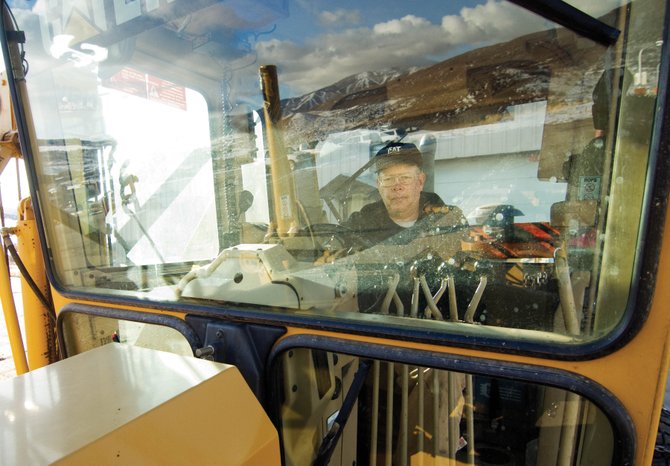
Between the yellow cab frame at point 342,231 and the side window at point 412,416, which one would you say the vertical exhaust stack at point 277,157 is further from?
the side window at point 412,416

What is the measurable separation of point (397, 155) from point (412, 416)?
2.57 feet

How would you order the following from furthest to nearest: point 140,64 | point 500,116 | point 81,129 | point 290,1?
point 81,129
point 140,64
point 290,1
point 500,116

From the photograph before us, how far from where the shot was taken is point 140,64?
1.37 metres

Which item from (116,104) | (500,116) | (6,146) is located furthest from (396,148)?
(6,146)

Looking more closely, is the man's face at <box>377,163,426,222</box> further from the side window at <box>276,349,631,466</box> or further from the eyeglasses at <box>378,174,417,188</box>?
the side window at <box>276,349,631,466</box>

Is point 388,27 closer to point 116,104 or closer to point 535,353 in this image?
point 535,353

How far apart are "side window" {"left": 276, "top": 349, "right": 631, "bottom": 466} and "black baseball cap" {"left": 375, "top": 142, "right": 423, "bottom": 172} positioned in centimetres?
52

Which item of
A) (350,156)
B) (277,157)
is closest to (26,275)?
(277,157)

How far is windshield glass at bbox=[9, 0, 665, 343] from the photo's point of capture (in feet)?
2.74

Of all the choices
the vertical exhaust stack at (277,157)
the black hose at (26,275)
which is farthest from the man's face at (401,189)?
the black hose at (26,275)

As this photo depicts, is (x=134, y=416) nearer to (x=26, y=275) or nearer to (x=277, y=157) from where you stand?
(x=277, y=157)

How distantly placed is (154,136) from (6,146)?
1081mm

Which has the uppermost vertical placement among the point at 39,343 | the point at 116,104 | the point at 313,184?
the point at 116,104

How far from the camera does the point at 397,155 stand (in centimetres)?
111
